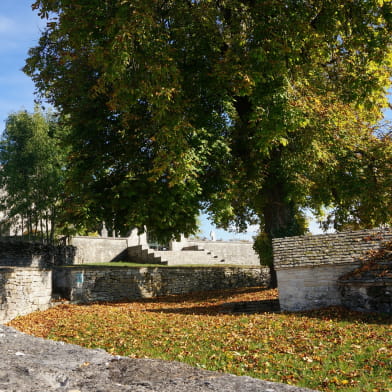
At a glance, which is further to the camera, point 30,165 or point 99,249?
point 99,249

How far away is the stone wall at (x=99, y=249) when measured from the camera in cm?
2888

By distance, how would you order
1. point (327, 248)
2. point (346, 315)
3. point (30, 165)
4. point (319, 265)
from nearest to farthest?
point (346, 315) < point (319, 265) < point (327, 248) < point (30, 165)

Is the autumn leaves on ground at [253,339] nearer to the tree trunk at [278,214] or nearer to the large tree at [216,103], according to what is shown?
the large tree at [216,103]

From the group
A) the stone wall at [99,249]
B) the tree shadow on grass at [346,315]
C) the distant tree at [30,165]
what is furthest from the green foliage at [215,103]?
the stone wall at [99,249]

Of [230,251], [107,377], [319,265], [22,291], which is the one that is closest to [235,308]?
[319,265]

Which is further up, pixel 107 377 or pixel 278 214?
pixel 278 214

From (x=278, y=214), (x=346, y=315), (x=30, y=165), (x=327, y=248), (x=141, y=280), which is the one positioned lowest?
(x=346, y=315)

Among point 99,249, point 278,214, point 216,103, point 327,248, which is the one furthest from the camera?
point 99,249

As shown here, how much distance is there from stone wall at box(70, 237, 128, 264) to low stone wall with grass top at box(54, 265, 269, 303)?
7.66m

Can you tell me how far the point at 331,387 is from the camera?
5.97 metres

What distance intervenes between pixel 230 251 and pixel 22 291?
76.6 ft

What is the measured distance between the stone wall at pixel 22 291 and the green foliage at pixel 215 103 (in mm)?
2894

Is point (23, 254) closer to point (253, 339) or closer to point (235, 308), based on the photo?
point (235, 308)

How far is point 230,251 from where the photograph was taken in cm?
3616
